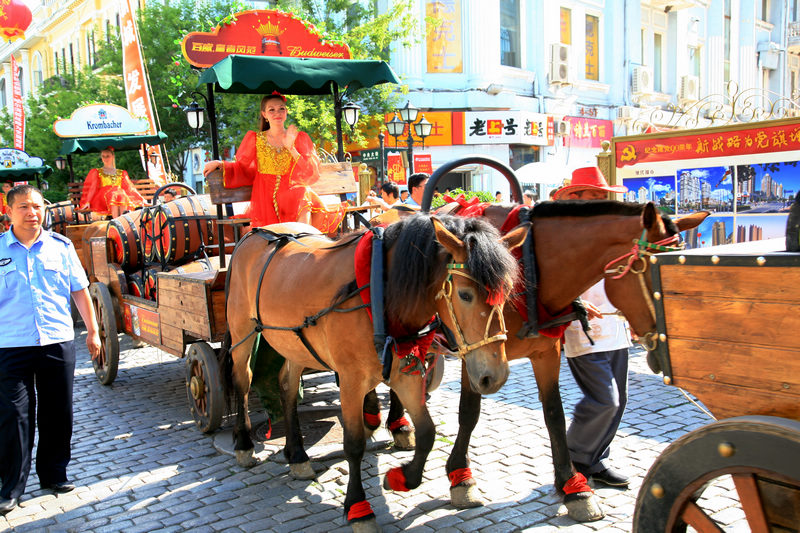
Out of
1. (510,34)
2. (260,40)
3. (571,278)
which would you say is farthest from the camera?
(510,34)

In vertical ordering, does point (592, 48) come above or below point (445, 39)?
above

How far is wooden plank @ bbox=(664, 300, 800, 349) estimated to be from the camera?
1.81 m

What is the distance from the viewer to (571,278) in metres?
3.29

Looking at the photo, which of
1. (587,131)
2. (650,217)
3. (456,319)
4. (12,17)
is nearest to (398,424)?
(456,319)

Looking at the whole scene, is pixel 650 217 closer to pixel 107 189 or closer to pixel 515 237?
pixel 515 237

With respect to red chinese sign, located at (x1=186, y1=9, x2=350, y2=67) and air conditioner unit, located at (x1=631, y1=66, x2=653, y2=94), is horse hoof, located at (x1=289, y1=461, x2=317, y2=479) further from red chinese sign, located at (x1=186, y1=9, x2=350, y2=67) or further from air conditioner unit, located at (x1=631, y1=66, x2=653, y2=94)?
air conditioner unit, located at (x1=631, y1=66, x2=653, y2=94)

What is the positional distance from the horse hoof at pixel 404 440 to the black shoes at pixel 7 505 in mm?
2556

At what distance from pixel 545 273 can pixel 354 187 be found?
2.94 meters

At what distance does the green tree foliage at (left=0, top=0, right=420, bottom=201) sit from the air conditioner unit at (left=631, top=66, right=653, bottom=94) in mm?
9706

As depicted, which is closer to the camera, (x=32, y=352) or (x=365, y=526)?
(x=365, y=526)

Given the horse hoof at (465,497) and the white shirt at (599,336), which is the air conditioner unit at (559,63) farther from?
the horse hoof at (465,497)

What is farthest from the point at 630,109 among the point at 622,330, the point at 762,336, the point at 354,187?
the point at 762,336

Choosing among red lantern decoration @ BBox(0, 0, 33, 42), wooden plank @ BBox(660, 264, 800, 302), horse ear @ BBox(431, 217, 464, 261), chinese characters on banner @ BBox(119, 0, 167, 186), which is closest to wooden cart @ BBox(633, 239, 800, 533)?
wooden plank @ BBox(660, 264, 800, 302)

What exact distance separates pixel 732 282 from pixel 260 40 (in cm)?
512
